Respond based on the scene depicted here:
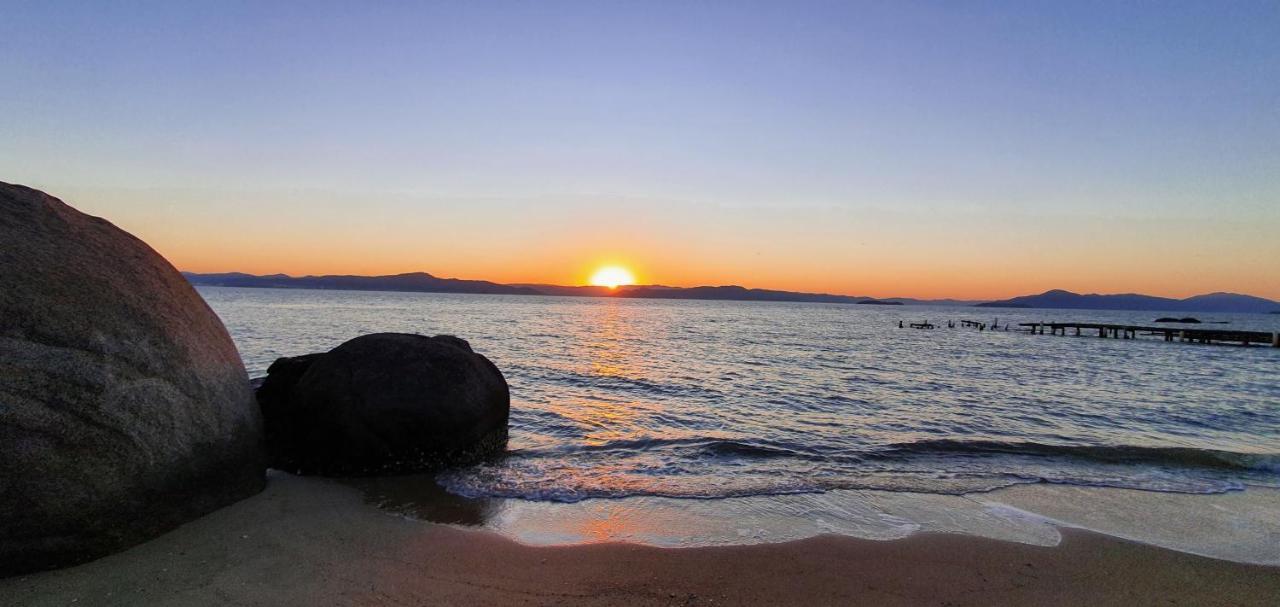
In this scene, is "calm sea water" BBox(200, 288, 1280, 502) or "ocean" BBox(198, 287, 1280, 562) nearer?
"ocean" BBox(198, 287, 1280, 562)

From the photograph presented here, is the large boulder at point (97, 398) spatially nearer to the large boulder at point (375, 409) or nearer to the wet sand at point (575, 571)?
the wet sand at point (575, 571)

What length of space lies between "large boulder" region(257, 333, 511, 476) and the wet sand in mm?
1574

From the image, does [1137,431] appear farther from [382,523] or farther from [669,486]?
[382,523]

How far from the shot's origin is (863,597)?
5504 millimetres

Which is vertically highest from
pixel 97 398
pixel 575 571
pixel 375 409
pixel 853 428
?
pixel 97 398

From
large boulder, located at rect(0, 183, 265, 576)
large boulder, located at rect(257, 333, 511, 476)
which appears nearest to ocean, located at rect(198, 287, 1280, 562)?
large boulder, located at rect(257, 333, 511, 476)

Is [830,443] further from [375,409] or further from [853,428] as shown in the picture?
[375,409]

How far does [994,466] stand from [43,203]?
1394 cm

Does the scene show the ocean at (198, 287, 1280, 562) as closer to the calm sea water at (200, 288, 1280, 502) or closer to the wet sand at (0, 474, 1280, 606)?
→ the calm sea water at (200, 288, 1280, 502)

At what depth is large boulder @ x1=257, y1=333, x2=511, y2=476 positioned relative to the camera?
8.67 metres

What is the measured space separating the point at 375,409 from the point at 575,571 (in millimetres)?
4316

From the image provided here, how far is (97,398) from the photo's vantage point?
552cm

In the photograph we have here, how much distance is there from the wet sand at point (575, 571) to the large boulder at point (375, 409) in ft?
5.16

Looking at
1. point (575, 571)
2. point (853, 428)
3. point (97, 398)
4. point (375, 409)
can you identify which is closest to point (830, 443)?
point (853, 428)
